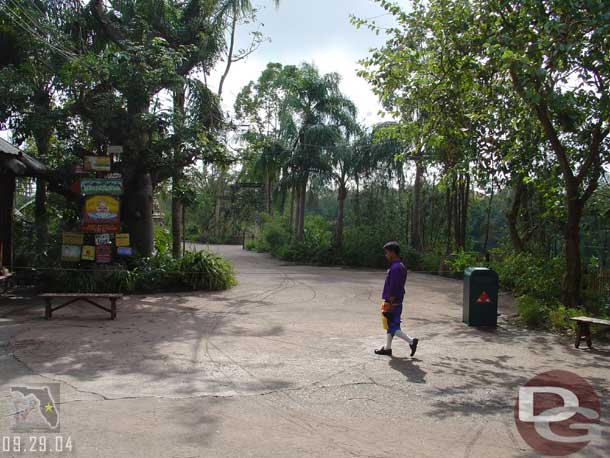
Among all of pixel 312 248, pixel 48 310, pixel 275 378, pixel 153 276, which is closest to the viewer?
pixel 275 378

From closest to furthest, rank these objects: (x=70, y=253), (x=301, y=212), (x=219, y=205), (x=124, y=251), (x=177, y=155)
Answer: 1. (x=70, y=253)
2. (x=124, y=251)
3. (x=177, y=155)
4. (x=301, y=212)
5. (x=219, y=205)

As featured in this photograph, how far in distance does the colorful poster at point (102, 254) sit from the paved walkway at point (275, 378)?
2075 mm

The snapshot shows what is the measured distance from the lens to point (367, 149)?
26.1 m

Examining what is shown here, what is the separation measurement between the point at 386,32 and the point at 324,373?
696cm

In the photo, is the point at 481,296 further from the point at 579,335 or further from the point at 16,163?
the point at 16,163

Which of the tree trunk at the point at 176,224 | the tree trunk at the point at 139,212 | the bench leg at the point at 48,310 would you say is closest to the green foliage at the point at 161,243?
the tree trunk at the point at 176,224

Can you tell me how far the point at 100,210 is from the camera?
13758mm

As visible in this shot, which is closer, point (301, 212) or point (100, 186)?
point (100, 186)

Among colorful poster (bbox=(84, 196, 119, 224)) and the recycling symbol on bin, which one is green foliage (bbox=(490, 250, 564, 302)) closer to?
the recycling symbol on bin

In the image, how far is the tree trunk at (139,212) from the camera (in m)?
15.6

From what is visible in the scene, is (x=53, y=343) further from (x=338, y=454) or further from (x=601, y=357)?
(x=601, y=357)

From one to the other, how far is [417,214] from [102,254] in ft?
51.9

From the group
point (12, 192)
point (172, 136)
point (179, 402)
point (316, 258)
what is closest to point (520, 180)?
point (172, 136)
